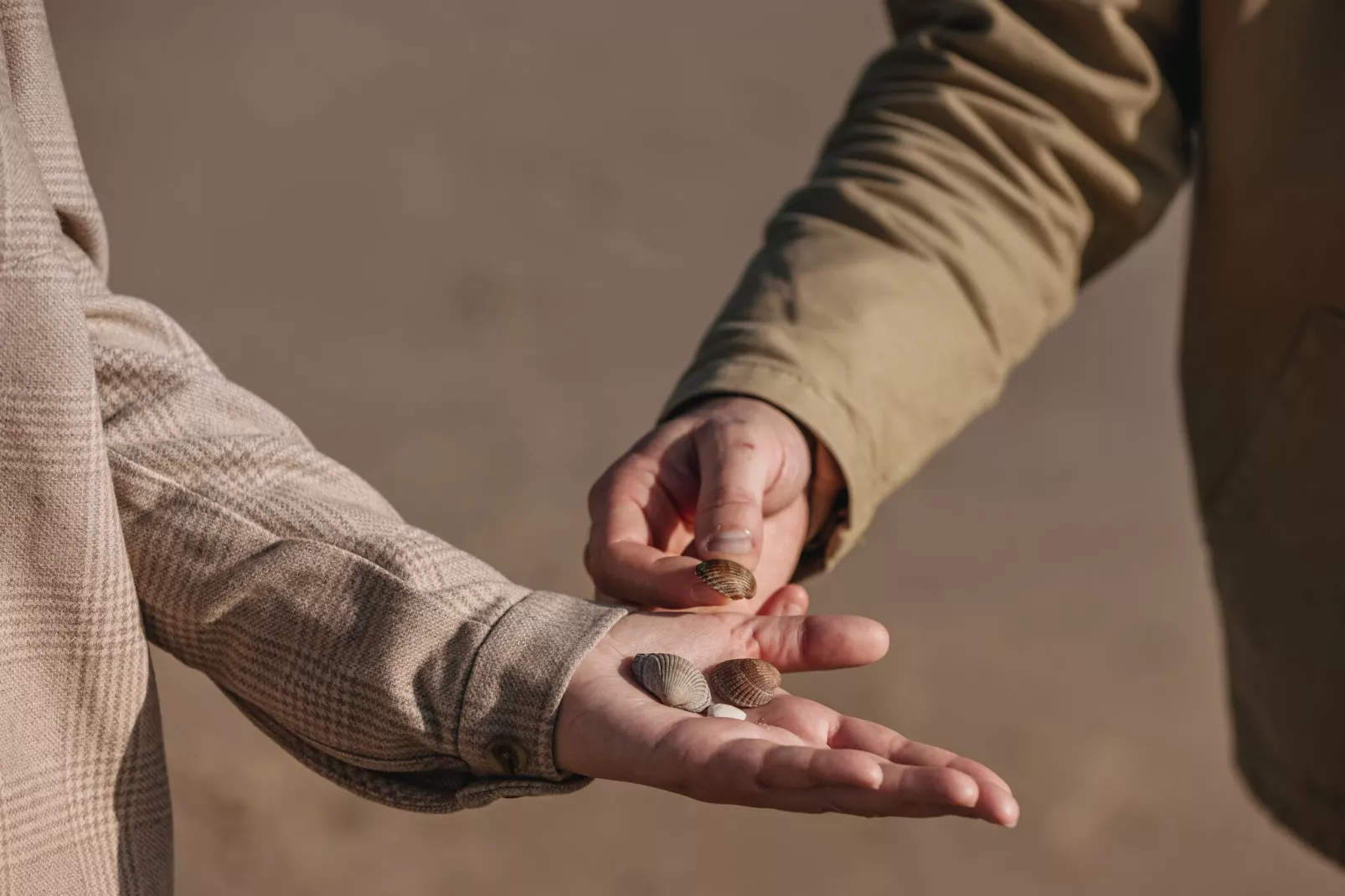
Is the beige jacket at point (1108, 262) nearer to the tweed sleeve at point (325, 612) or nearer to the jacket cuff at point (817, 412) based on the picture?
the jacket cuff at point (817, 412)

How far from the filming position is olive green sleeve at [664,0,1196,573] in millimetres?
2406

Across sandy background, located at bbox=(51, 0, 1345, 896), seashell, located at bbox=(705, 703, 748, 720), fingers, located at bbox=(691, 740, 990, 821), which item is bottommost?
sandy background, located at bbox=(51, 0, 1345, 896)

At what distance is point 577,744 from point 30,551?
671mm

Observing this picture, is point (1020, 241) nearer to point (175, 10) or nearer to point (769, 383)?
point (769, 383)

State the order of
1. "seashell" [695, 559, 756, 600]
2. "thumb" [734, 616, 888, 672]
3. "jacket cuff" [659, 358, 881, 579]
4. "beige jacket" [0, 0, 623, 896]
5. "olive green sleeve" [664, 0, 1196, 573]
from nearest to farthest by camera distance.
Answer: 1. "beige jacket" [0, 0, 623, 896]
2. "thumb" [734, 616, 888, 672]
3. "seashell" [695, 559, 756, 600]
4. "jacket cuff" [659, 358, 881, 579]
5. "olive green sleeve" [664, 0, 1196, 573]

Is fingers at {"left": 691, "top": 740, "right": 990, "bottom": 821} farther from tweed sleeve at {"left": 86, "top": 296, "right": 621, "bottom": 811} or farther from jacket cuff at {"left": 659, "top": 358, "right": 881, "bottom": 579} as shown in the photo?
jacket cuff at {"left": 659, "top": 358, "right": 881, "bottom": 579}

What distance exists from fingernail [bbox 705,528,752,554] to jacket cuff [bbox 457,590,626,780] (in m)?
0.40

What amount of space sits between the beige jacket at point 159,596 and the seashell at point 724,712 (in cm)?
18

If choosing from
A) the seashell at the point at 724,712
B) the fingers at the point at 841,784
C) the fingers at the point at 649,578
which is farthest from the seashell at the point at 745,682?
the fingers at the point at 841,784

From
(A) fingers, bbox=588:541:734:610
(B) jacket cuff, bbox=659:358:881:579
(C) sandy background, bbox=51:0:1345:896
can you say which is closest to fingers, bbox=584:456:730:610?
(A) fingers, bbox=588:541:734:610

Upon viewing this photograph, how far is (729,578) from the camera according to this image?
192 cm

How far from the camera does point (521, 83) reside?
9.88 meters

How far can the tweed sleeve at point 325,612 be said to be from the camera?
160 cm

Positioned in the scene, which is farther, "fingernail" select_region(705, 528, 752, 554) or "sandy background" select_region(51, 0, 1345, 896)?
"sandy background" select_region(51, 0, 1345, 896)
